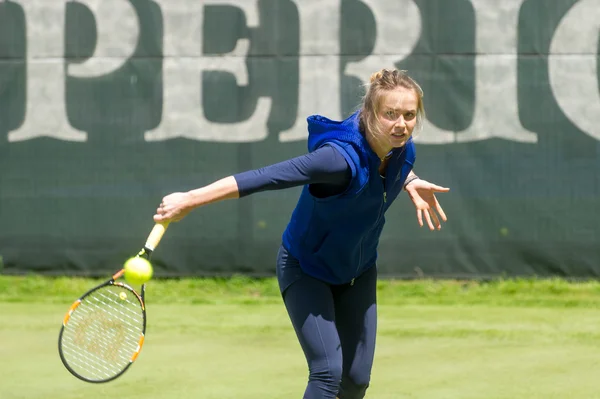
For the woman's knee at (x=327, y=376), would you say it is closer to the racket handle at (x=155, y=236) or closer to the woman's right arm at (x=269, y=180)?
the woman's right arm at (x=269, y=180)

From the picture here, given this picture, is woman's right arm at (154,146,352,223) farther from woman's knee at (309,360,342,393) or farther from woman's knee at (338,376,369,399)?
woman's knee at (338,376,369,399)

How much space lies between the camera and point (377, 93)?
11.3 ft

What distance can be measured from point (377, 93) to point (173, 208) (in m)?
0.85

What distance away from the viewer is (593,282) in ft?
25.8

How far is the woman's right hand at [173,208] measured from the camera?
3008mm

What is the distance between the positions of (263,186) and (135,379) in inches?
91.8

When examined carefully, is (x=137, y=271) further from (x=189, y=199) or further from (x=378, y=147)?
(x=378, y=147)

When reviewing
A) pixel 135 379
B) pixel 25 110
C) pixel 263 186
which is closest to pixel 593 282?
pixel 135 379

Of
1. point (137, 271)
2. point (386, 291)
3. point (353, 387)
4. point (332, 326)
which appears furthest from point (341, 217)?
point (386, 291)

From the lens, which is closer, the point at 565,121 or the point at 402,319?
the point at 402,319

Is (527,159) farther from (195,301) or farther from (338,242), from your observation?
(338,242)

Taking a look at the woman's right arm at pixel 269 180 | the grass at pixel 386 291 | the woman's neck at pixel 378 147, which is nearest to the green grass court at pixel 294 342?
the grass at pixel 386 291

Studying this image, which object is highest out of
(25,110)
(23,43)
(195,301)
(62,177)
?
(23,43)

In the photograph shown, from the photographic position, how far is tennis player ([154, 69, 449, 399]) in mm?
3297
